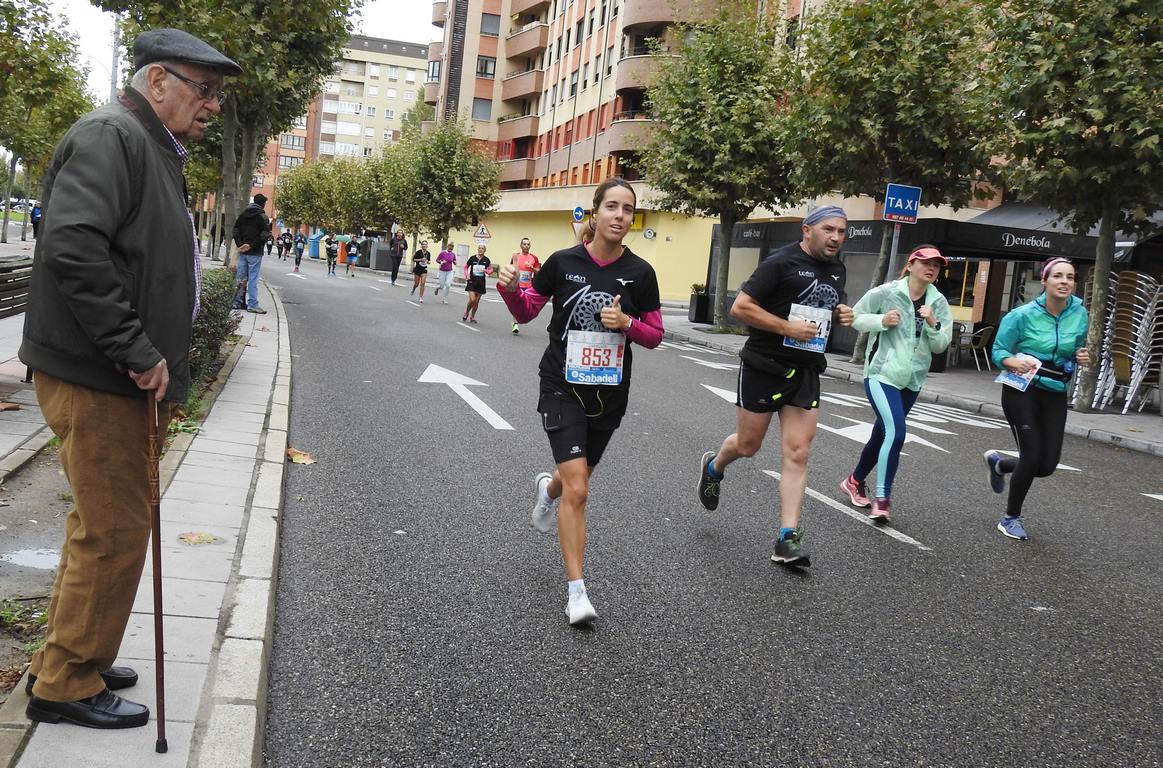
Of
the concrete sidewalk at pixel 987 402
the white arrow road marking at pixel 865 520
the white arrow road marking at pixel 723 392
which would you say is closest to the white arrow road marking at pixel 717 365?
the concrete sidewalk at pixel 987 402

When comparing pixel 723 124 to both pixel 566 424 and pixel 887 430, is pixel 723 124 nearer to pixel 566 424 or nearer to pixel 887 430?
pixel 887 430

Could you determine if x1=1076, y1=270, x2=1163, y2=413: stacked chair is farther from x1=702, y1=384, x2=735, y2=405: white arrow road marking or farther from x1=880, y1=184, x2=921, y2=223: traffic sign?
x1=702, y1=384, x2=735, y2=405: white arrow road marking

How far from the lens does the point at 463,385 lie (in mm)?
12398

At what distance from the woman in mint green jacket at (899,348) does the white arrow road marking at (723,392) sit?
5.94 m

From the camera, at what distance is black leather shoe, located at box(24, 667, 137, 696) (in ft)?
10.6

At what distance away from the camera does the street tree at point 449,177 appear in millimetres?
59406

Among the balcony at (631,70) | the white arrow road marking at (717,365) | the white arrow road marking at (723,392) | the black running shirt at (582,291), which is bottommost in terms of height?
the white arrow road marking at (717,365)

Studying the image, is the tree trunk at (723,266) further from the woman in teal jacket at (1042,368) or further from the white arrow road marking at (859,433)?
the woman in teal jacket at (1042,368)

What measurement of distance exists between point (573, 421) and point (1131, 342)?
14327mm

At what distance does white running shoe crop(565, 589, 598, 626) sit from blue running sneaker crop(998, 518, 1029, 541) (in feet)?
12.2

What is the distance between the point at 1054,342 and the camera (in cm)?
715

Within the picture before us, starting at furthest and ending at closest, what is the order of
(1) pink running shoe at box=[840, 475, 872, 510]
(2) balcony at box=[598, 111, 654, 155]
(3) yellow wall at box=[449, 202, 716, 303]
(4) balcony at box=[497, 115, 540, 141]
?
(4) balcony at box=[497, 115, 540, 141] < (2) balcony at box=[598, 111, 654, 155] < (3) yellow wall at box=[449, 202, 716, 303] < (1) pink running shoe at box=[840, 475, 872, 510]

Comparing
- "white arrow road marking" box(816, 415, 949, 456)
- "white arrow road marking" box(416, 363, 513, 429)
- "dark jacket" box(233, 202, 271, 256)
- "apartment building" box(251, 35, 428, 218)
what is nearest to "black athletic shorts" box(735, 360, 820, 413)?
"white arrow road marking" box(416, 363, 513, 429)

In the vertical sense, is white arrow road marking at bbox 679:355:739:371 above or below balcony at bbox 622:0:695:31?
below
